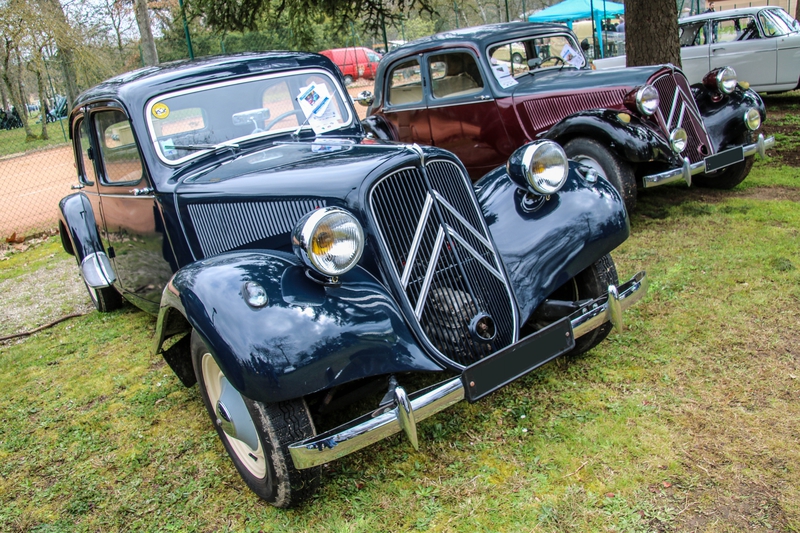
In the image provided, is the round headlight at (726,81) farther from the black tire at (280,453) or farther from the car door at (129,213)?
the black tire at (280,453)

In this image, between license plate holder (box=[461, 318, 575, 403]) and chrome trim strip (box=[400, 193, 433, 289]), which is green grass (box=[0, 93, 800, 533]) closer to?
license plate holder (box=[461, 318, 575, 403])

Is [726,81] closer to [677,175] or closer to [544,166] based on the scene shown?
[677,175]

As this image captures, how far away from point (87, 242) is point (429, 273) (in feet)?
9.94

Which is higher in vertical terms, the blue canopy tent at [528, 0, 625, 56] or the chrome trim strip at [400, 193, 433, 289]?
the blue canopy tent at [528, 0, 625, 56]

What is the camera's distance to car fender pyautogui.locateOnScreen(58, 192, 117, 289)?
4.31 metres

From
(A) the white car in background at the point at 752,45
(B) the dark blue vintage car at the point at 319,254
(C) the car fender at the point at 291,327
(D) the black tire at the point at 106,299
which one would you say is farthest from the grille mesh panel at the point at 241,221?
(A) the white car in background at the point at 752,45

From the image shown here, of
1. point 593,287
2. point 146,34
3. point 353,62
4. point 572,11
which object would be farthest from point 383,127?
point 353,62

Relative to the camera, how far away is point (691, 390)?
2832 mm

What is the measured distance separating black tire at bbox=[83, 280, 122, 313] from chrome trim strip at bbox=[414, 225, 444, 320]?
3.47m

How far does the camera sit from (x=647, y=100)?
5.29 metres

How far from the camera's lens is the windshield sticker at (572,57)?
21.3 feet

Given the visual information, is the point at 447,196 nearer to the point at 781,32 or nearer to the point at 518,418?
the point at 518,418

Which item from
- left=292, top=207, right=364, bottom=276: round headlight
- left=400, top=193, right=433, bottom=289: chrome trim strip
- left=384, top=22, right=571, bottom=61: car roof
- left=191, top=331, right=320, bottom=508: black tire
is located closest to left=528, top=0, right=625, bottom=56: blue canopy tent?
left=384, top=22, right=571, bottom=61: car roof

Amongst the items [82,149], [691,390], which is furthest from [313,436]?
[82,149]
